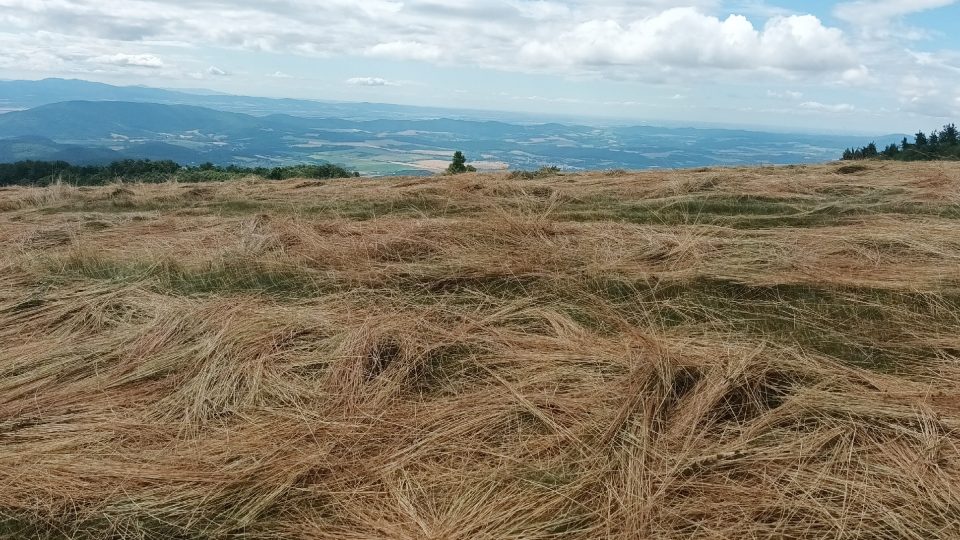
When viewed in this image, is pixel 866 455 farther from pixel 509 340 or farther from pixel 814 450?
pixel 509 340

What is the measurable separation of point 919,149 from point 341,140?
402 feet

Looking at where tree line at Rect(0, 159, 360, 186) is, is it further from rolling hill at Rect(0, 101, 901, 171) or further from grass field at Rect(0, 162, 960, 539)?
rolling hill at Rect(0, 101, 901, 171)

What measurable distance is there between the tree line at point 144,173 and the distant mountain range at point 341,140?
30.9m

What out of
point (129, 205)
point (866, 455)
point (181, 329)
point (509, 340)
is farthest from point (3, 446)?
point (129, 205)

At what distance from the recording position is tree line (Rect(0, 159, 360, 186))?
55.0 feet

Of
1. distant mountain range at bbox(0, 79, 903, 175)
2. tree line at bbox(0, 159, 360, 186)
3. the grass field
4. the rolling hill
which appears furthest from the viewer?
the rolling hill

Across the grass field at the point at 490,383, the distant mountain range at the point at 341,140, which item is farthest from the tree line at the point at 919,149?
the distant mountain range at the point at 341,140

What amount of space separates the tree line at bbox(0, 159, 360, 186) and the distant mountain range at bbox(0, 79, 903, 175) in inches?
1217

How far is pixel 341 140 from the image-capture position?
130375 mm

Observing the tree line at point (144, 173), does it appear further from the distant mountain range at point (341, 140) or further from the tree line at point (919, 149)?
the distant mountain range at point (341, 140)

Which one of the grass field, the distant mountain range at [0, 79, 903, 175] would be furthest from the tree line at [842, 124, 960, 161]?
the distant mountain range at [0, 79, 903, 175]

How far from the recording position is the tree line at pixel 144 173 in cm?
1675

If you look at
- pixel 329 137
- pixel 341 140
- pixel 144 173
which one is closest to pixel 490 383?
pixel 144 173

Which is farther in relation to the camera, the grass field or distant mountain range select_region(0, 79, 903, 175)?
distant mountain range select_region(0, 79, 903, 175)
